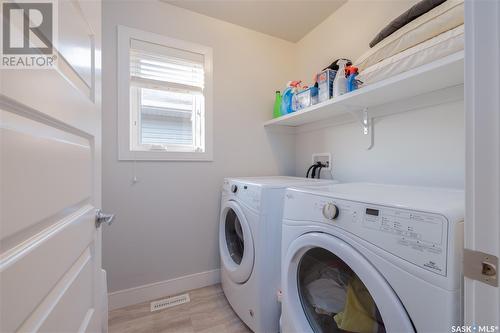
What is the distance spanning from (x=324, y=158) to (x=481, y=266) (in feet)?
4.97

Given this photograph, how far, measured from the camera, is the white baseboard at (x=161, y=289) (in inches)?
61.9

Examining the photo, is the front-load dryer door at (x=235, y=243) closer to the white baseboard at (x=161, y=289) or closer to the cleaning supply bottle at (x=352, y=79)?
the white baseboard at (x=161, y=289)

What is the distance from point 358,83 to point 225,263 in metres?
1.54

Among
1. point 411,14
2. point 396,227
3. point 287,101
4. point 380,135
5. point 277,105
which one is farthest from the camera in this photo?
point 277,105

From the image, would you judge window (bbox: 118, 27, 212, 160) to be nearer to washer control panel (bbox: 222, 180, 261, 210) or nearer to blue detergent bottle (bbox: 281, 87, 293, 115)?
washer control panel (bbox: 222, 180, 261, 210)

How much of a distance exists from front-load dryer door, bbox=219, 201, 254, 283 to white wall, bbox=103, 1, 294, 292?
205mm

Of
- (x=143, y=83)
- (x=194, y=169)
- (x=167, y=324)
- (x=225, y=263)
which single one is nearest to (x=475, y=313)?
(x=225, y=263)

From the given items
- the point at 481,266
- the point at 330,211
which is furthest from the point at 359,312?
the point at 481,266

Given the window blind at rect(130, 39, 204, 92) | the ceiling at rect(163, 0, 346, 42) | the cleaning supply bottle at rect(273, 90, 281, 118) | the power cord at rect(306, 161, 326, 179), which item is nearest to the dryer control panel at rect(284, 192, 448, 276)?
the power cord at rect(306, 161, 326, 179)

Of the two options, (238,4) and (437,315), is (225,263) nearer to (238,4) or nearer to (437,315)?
(437,315)

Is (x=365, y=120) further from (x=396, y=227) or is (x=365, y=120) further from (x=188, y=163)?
(x=188, y=163)

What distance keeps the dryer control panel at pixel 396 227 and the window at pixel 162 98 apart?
1332 millimetres

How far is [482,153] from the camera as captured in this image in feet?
1.38

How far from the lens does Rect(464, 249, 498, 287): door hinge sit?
0.41m
